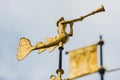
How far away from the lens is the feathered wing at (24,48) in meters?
18.5

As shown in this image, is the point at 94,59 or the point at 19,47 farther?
the point at 19,47

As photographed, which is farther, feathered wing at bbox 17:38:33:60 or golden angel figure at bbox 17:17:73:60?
feathered wing at bbox 17:38:33:60

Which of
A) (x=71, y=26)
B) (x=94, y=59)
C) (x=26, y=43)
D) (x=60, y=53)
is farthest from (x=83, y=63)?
Result: (x=26, y=43)

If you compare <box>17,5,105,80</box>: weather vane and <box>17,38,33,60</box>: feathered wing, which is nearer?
<box>17,5,105,80</box>: weather vane

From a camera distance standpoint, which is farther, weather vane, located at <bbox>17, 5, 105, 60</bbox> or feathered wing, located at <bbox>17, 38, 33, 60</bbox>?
feathered wing, located at <bbox>17, 38, 33, 60</bbox>

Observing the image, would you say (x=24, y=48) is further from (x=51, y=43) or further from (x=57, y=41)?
(x=57, y=41)

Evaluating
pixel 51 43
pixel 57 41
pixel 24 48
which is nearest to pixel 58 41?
pixel 57 41

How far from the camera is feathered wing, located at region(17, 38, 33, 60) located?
60.7 feet

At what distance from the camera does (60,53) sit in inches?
664

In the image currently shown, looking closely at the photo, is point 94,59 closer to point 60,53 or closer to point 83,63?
point 83,63

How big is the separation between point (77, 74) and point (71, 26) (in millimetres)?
3514

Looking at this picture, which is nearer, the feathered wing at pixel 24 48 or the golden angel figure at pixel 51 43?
the golden angel figure at pixel 51 43

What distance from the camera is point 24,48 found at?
61.8 ft

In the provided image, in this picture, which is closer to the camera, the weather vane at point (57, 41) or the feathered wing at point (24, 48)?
the weather vane at point (57, 41)
